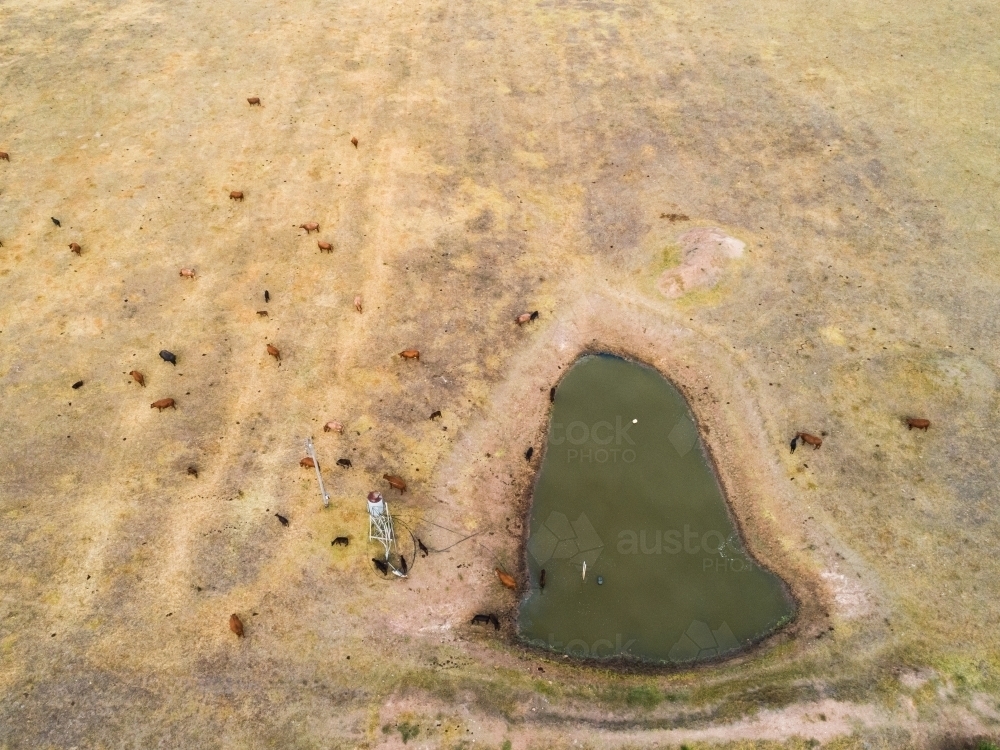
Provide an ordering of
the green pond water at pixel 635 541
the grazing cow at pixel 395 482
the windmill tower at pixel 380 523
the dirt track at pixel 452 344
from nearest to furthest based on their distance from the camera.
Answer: the dirt track at pixel 452 344
the windmill tower at pixel 380 523
the green pond water at pixel 635 541
the grazing cow at pixel 395 482

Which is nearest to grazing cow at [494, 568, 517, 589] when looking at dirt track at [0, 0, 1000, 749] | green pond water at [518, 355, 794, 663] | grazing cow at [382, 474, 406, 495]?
dirt track at [0, 0, 1000, 749]

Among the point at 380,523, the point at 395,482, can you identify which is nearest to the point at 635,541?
the point at 395,482

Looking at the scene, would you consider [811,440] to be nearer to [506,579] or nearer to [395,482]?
[506,579]

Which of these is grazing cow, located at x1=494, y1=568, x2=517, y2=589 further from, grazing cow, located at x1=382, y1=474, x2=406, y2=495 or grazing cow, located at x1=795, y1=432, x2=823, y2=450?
grazing cow, located at x1=795, y1=432, x2=823, y2=450

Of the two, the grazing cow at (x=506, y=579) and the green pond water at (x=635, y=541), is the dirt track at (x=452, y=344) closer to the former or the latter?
the grazing cow at (x=506, y=579)

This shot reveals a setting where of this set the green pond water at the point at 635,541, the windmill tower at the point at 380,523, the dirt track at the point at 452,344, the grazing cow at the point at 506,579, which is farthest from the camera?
the grazing cow at the point at 506,579

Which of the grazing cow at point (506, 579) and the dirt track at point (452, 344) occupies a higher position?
the dirt track at point (452, 344)

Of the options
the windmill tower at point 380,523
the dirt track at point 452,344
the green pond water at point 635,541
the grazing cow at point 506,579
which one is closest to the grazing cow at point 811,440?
the dirt track at point 452,344
